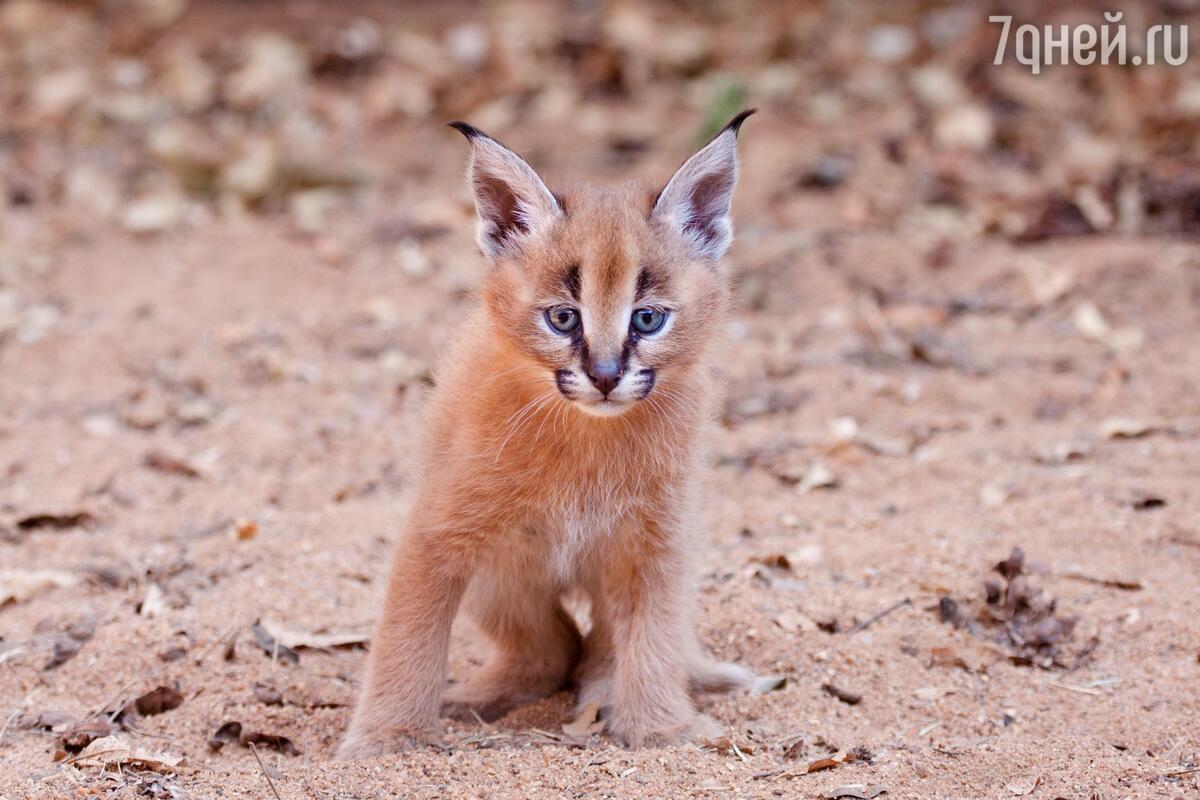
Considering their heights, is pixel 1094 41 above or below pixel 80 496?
above

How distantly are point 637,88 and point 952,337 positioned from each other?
411 cm

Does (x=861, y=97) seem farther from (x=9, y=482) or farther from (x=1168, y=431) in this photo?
(x=9, y=482)

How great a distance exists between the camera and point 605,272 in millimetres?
3656

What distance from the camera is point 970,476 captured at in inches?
219

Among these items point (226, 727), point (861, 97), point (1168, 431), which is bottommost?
point (226, 727)

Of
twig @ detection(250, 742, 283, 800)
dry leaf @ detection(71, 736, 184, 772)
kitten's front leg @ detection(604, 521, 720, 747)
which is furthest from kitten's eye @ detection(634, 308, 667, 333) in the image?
dry leaf @ detection(71, 736, 184, 772)

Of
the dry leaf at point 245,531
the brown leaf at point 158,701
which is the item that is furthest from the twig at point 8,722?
the dry leaf at point 245,531

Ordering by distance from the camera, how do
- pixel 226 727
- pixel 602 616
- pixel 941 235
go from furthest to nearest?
pixel 941 235 < pixel 602 616 < pixel 226 727

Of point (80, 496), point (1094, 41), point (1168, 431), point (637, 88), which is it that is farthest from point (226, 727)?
point (1094, 41)

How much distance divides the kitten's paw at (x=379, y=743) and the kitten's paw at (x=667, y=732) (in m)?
0.56

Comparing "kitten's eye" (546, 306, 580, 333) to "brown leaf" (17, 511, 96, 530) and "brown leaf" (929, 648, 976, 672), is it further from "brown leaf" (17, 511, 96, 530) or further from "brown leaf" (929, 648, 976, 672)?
"brown leaf" (17, 511, 96, 530)

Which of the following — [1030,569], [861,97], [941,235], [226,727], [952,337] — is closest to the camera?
[226,727]

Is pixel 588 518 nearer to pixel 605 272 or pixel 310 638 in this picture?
pixel 605 272

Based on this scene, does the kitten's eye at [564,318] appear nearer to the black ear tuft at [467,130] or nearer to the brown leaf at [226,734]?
the black ear tuft at [467,130]
